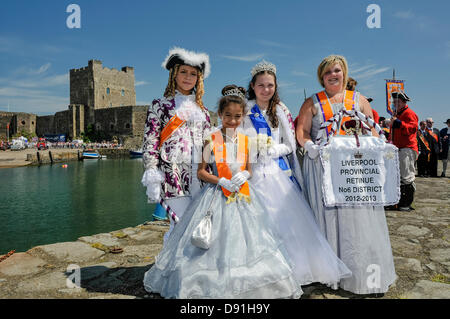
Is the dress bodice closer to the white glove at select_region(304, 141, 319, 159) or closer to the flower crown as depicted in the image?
the white glove at select_region(304, 141, 319, 159)

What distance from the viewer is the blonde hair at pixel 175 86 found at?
293 centimetres

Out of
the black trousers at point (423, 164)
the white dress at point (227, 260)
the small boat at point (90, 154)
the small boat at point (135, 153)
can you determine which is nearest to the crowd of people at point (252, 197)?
the white dress at point (227, 260)

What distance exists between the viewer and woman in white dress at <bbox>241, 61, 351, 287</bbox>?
2.51m

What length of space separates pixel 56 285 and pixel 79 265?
0.53 m

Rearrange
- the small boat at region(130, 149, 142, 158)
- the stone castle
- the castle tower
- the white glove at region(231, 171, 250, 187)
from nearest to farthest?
1. the white glove at region(231, 171, 250, 187)
2. the small boat at region(130, 149, 142, 158)
3. the stone castle
4. the castle tower

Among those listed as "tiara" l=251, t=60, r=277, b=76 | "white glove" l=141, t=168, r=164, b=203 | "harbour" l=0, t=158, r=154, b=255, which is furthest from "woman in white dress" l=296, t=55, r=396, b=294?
"harbour" l=0, t=158, r=154, b=255

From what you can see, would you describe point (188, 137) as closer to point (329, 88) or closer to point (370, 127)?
point (329, 88)

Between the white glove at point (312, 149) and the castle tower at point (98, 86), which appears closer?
the white glove at point (312, 149)

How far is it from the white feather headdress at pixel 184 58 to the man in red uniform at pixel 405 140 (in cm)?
421

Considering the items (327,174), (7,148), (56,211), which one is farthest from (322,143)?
Result: (7,148)

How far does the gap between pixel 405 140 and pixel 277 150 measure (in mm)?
4307

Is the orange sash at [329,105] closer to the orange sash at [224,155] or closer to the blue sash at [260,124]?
the blue sash at [260,124]

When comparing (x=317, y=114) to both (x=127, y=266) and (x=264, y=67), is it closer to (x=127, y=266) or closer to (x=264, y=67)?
(x=264, y=67)

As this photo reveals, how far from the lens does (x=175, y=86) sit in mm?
2965
